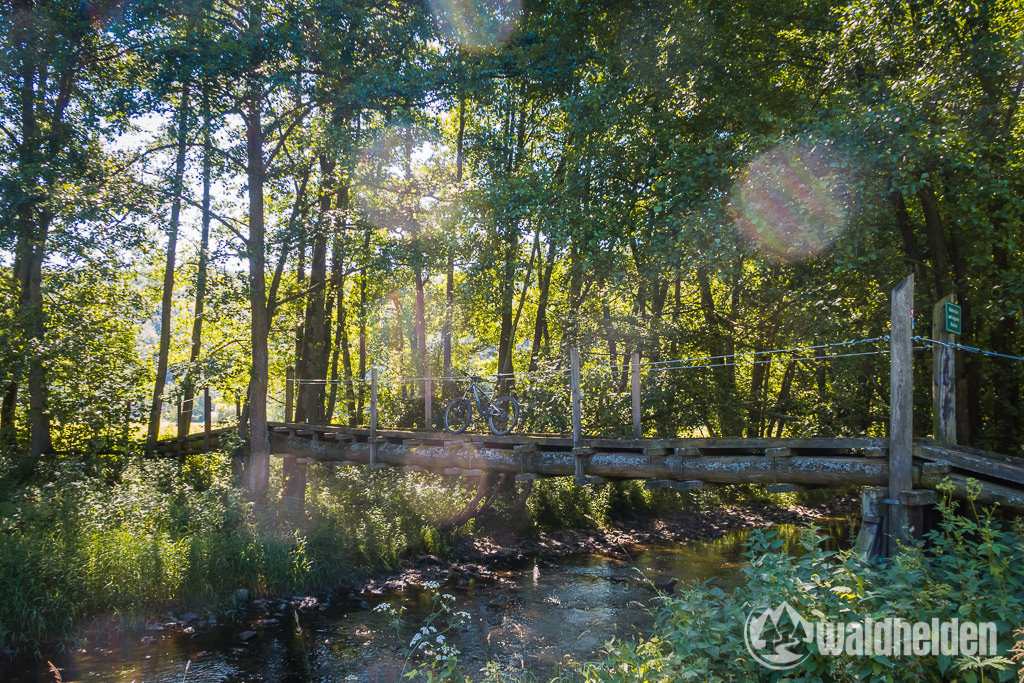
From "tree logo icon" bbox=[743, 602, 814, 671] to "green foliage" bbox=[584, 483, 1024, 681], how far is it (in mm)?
58

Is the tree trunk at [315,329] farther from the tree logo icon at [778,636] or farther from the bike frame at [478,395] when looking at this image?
the tree logo icon at [778,636]

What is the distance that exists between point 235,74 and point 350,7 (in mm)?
2599

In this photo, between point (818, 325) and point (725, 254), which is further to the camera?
point (818, 325)

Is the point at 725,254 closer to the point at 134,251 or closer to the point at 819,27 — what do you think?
the point at 819,27

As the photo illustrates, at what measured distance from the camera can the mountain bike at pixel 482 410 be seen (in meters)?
12.0

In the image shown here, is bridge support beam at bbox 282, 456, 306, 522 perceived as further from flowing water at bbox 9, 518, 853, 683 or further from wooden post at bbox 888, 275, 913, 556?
wooden post at bbox 888, 275, 913, 556

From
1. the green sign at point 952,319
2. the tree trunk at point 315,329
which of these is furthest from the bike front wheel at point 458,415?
the green sign at point 952,319

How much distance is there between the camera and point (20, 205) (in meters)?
12.7

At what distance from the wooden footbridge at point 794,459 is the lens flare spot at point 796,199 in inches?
130

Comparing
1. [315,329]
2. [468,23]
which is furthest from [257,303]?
[468,23]

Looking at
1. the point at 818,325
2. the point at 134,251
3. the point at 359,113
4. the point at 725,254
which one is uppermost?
the point at 359,113

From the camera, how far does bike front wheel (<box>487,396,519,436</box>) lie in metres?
12.0

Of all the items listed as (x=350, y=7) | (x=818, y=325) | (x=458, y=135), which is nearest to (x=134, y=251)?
(x=350, y=7)

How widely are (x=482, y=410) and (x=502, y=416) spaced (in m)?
0.43
